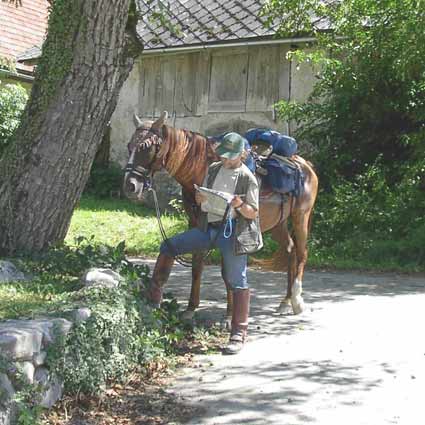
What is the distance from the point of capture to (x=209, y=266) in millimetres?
12289

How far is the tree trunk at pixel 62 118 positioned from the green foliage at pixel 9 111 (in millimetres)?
12963

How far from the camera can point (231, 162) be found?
21.2 ft

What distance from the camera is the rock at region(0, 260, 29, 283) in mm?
6789

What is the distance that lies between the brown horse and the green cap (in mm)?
568

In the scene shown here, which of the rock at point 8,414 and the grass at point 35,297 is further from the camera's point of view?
the grass at point 35,297

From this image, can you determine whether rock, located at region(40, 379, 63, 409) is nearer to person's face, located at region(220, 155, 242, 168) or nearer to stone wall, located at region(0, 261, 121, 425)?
stone wall, located at region(0, 261, 121, 425)

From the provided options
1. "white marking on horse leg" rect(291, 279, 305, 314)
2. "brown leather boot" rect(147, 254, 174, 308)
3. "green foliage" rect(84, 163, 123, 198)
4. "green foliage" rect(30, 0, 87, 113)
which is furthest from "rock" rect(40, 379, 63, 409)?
"green foliage" rect(84, 163, 123, 198)

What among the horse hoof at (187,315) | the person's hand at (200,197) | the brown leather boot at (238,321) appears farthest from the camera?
the horse hoof at (187,315)

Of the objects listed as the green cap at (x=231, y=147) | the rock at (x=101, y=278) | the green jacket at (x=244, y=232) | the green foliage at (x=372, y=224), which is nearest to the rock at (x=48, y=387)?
the rock at (x=101, y=278)

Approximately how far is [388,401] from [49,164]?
4096mm

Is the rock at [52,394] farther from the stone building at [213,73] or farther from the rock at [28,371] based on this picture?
the stone building at [213,73]

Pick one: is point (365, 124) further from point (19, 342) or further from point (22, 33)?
point (22, 33)

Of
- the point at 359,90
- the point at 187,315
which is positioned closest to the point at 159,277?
the point at 187,315

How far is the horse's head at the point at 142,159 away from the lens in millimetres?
6383
